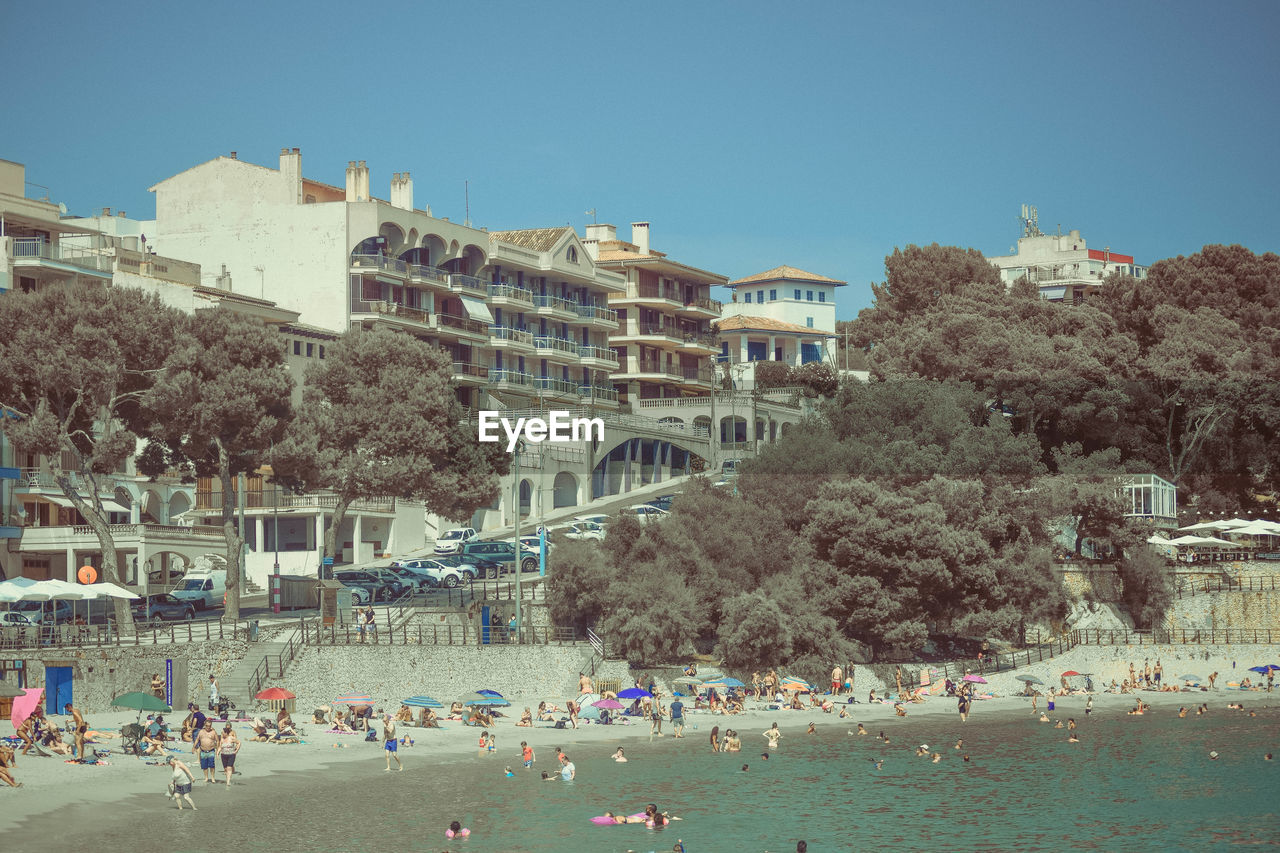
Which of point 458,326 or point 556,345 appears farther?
point 556,345

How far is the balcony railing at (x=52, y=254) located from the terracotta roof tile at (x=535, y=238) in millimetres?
33957

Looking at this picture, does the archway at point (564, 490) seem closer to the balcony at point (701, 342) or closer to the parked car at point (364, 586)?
the balcony at point (701, 342)

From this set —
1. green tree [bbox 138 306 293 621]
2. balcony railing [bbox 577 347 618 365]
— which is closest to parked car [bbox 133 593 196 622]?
green tree [bbox 138 306 293 621]

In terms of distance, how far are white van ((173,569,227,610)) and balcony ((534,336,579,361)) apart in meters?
39.4

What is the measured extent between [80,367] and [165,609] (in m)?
9.96

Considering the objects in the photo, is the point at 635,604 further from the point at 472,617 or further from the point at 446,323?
the point at 446,323

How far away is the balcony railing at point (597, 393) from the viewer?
339ft

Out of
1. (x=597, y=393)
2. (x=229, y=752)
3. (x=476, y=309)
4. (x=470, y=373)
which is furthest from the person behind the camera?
(x=597, y=393)

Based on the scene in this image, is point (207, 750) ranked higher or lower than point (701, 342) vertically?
lower

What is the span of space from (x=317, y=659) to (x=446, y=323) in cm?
4311

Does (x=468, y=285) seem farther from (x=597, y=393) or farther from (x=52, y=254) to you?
(x=52, y=254)

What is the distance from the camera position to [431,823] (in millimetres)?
37938

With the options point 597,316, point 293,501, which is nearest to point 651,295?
point 597,316

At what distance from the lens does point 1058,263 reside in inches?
5792
